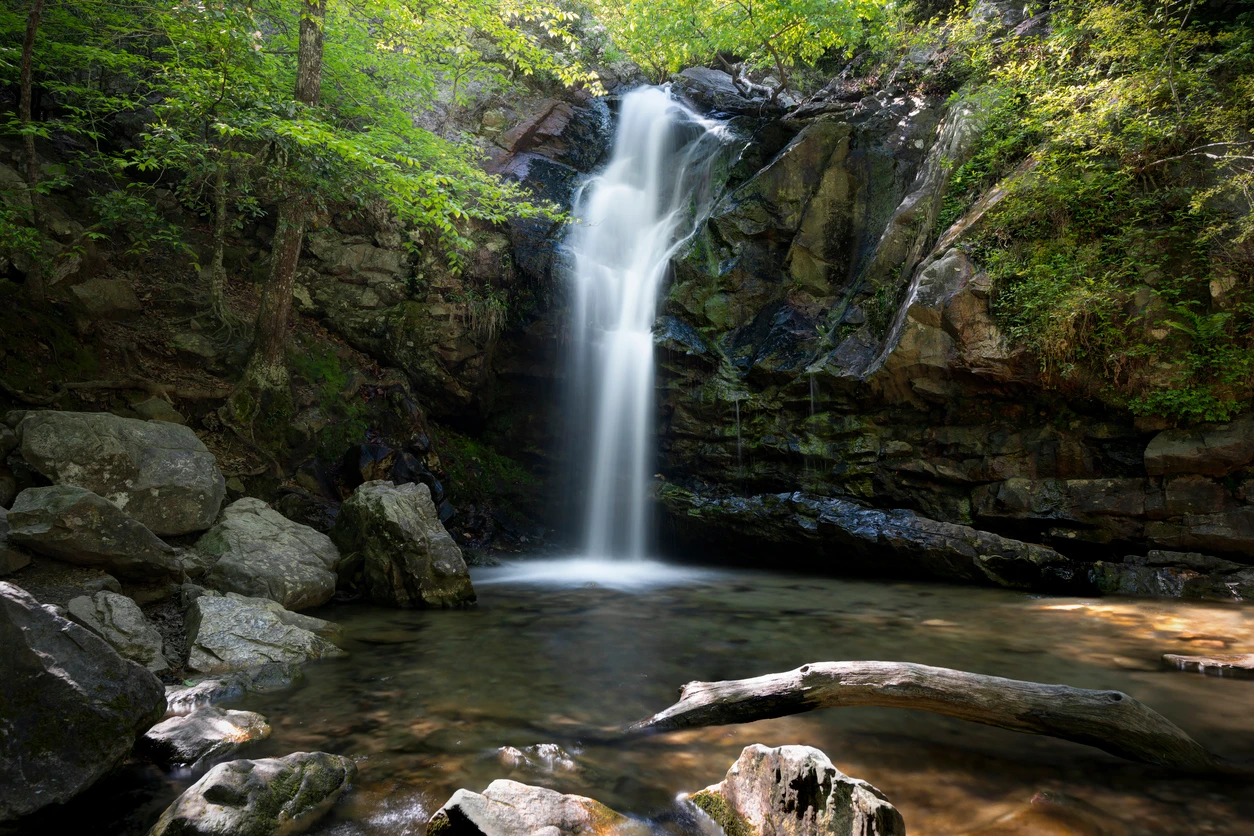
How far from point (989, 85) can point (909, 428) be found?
5470 millimetres

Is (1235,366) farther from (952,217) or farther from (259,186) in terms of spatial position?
(259,186)

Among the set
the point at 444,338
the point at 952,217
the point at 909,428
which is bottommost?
the point at 909,428

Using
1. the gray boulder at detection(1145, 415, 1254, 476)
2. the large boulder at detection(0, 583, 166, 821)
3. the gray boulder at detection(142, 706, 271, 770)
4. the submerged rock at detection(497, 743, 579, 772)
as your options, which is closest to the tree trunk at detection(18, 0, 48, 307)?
the large boulder at detection(0, 583, 166, 821)

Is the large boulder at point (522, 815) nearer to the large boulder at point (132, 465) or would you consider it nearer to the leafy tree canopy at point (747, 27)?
the large boulder at point (132, 465)

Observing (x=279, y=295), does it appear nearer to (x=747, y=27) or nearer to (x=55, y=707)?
(x=55, y=707)

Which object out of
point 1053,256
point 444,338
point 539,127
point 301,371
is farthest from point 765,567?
point 539,127

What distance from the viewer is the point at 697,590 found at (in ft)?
27.7

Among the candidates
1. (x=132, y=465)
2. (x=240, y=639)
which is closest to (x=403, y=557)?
(x=240, y=639)

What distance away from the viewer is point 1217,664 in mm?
4371

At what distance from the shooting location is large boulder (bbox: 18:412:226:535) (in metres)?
5.70

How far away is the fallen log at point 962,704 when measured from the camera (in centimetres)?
301

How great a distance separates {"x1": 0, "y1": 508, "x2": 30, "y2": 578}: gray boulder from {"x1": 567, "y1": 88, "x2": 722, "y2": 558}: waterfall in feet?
26.0

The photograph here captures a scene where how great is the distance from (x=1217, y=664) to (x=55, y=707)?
6.80m

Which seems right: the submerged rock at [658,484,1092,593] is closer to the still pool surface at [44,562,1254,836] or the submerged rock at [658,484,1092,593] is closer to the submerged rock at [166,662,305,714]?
the still pool surface at [44,562,1254,836]
